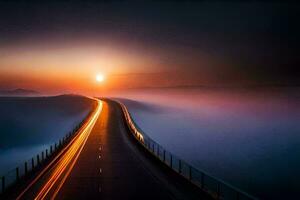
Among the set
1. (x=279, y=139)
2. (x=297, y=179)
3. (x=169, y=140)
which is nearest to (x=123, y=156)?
(x=297, y=179)

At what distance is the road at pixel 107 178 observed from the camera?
2420 centimetres

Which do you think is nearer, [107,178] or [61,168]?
[107,178]

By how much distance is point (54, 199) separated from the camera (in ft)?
74.5

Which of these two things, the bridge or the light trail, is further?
the light trail

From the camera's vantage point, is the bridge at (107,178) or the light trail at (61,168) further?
the light trail at (61,168)

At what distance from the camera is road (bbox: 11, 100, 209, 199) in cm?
2420

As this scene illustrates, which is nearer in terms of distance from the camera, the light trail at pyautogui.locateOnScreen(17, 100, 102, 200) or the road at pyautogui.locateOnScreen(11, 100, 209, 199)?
the road at pyautogui.locateOnScreen(11, 100, 209, 199)

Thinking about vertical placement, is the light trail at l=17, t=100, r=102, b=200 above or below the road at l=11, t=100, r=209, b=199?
below

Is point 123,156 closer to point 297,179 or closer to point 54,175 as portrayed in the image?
Answer: point 54,175

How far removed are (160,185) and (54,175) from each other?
991 centimetres

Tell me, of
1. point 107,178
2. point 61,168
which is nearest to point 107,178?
point 107,178

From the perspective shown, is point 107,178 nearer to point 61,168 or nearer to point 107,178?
point 107,178

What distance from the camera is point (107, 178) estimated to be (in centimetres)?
3014

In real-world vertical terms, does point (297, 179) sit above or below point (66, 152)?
below
